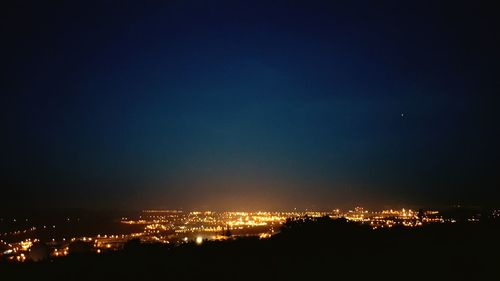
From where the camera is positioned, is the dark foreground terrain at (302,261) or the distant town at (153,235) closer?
the dark foreground terrain at (302,261)

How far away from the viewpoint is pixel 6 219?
151 meters

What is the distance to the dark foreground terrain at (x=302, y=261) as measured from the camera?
1715cm

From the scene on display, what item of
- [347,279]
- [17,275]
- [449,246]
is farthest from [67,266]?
[449,246]

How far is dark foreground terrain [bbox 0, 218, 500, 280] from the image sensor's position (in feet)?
56.3

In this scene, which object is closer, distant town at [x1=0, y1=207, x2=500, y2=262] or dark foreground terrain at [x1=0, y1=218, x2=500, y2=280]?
dark foreground terrain at [x1=0, y1=218, x2=500, y2=280]

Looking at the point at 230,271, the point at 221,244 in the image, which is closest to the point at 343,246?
the point at 221,244

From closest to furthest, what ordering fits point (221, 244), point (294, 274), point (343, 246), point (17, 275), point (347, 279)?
1. point (347, 279)
2. point (294, 274)
3. point (17, 275)
4. point (343, 246)
5. point (221, 244)

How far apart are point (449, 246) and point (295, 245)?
7.59 m

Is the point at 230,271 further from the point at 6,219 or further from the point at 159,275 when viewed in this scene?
the point at 6,219

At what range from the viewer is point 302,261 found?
20281mm

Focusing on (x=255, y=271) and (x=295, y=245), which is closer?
(x=255, y=271)

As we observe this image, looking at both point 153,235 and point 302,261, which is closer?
point 302,261

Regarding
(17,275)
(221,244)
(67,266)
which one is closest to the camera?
(17,275)

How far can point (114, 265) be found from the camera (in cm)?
2019
